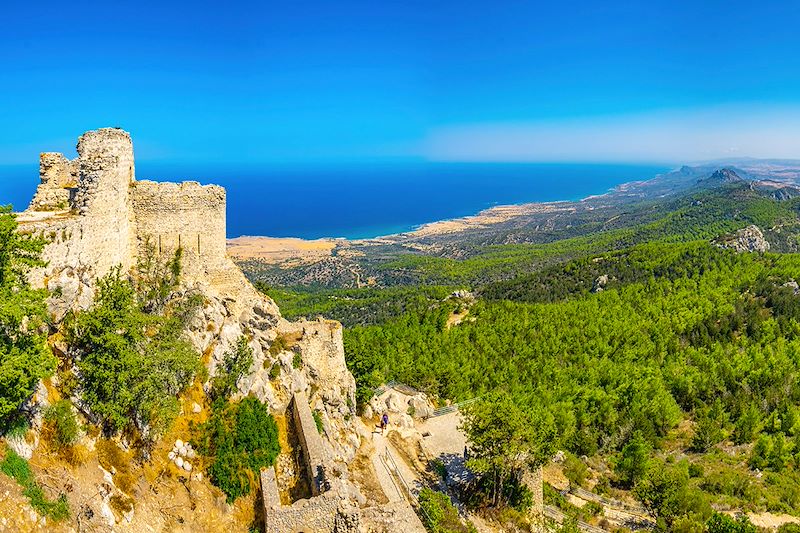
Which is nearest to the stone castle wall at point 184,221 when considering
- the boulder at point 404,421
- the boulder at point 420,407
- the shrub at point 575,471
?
the boulder at point 404,421

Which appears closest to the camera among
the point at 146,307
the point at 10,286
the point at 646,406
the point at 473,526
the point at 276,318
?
the point at 10,286

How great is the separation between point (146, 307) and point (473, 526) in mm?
14934

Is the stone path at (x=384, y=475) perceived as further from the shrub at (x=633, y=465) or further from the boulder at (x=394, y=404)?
the shrub at (x=633, y=465)

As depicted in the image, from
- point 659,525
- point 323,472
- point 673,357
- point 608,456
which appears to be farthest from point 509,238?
point 323,472

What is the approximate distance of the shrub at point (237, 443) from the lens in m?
17.4

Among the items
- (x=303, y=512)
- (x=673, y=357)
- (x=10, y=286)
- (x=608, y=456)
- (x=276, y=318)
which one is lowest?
(x=608, y=456)

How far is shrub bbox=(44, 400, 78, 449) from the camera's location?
45.1 ft

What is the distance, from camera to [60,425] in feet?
45.3

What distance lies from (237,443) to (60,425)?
19.0 feet

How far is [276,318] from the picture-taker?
25.3m

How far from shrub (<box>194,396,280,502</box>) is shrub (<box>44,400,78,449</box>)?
14.3 feet

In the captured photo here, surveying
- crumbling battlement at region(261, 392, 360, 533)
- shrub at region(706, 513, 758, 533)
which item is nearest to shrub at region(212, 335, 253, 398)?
crumbling battlement at region(261, 392, 360, 533)

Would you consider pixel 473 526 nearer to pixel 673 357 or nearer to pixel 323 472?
pixel 323 472

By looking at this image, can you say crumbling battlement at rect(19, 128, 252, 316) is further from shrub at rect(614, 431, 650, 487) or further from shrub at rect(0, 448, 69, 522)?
shrub at rect(614, 431, 650, 487)
